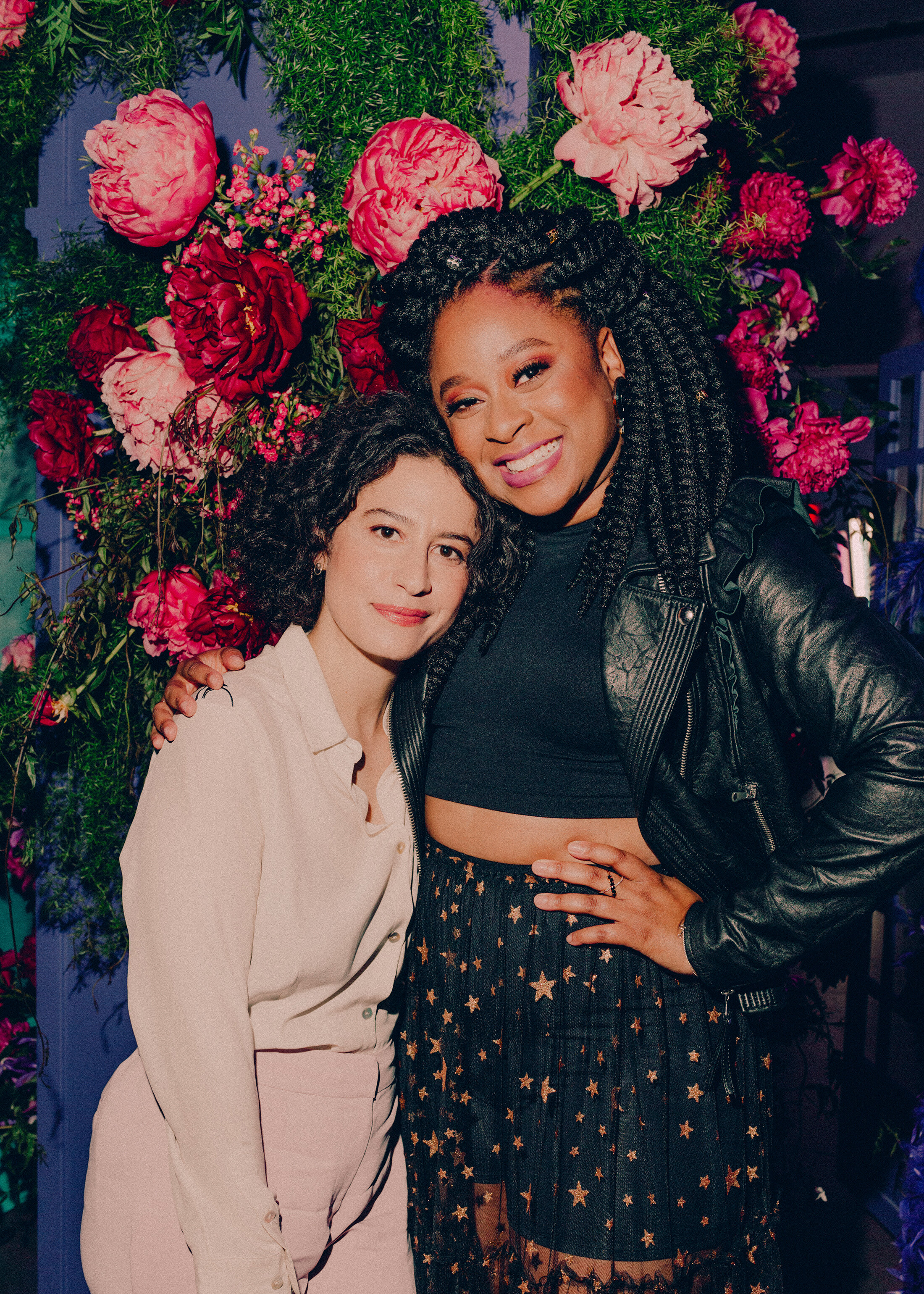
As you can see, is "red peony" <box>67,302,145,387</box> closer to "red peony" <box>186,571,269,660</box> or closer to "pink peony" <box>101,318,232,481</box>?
"pink peony" <box>101,318,232,481</box>

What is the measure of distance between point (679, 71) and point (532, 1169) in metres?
2.35

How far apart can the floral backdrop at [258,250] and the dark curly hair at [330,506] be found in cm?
10

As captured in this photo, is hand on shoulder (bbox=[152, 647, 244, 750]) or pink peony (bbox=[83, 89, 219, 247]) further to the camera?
pink peony (bbox=[83, 89, 219, 247])

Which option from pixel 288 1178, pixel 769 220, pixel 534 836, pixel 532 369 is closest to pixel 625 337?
pixel 532 369

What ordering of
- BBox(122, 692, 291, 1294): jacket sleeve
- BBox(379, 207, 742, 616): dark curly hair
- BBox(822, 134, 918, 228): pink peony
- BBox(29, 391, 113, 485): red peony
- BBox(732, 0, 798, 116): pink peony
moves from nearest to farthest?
BBox(122, 692, 291, 1294): jacket sleeve < BBox(379, 207, 742, 616): dark curly hair < BBox(29, 391, 113, 485): red peony < BBox(732, 0, 798, 116): pink peony < BBox(822, 134, 918, 228): pink peony

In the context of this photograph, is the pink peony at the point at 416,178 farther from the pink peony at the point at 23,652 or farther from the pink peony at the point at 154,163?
the pink peony at the point at 23,652

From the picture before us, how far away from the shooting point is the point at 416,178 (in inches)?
68.2

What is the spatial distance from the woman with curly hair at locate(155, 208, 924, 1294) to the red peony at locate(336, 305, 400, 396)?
16 centimetres

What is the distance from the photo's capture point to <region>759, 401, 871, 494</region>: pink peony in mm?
2205

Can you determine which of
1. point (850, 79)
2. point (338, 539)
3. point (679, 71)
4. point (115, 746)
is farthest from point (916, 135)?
point (115, 746)

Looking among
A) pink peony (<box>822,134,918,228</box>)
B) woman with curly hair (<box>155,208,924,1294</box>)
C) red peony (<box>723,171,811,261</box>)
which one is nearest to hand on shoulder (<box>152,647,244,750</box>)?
woman with curly hair (<box>155,208,924,1294</box>)

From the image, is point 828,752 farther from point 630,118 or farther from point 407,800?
point 630,118

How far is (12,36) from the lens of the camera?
2.27 meters

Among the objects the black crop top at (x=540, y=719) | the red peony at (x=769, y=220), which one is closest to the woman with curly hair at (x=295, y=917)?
the black crop top at (x=540, y=719)
